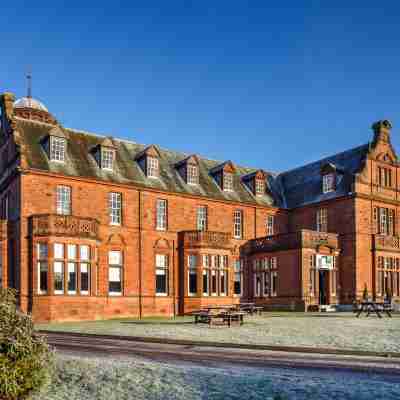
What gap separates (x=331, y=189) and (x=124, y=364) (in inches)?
1392

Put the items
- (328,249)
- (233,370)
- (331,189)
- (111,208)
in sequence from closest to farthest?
(233,370), (111,208), (328,249), (331,189)

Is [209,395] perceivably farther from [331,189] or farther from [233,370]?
[331,189]

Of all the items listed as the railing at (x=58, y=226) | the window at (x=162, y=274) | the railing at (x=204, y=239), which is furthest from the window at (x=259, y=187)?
the railing at (x=58, y=226)

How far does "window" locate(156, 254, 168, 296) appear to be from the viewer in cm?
4058

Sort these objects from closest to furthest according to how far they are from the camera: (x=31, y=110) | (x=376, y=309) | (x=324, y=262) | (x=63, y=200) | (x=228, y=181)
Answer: (x=376, y=309) < (x=63, y=200) < (x=324, y=262) < (x=228, y=181) < (x=31, y=110)

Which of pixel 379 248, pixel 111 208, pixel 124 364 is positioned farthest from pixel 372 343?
pixel 379 248

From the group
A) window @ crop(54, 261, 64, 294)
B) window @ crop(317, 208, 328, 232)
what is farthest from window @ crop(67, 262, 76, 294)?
window @ crop(317, 208, 328, 232)

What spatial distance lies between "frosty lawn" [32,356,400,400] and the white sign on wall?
2981 cm

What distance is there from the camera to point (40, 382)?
9.01 meters

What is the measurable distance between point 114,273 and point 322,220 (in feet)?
60.3

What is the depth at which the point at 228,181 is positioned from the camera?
4656 cm

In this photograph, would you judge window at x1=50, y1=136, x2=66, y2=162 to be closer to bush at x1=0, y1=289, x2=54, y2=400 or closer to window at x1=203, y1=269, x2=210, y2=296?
window at x1=203, y1=269, x2=210, y2=296

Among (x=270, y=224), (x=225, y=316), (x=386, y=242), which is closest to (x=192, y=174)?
(x=270, y=224)

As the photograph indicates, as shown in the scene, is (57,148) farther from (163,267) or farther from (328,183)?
(328,183)
